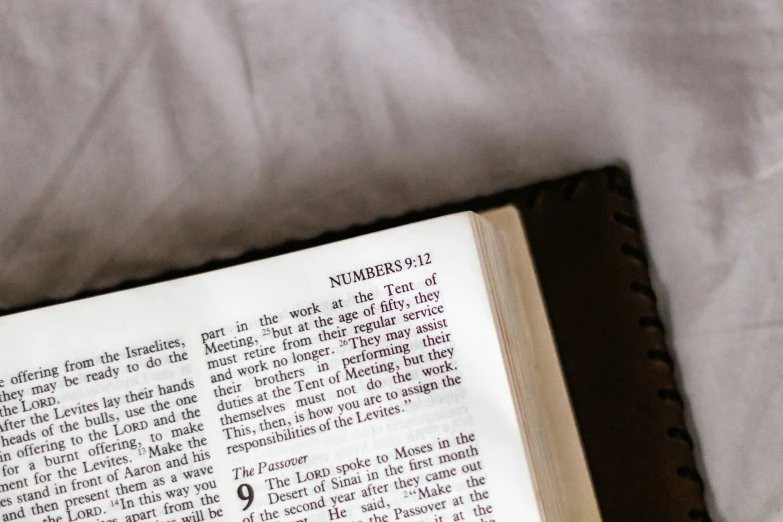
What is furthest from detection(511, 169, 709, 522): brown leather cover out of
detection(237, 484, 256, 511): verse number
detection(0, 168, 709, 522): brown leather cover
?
detection(237, 484, 256, 511): verse number

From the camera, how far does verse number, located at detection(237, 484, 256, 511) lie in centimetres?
36

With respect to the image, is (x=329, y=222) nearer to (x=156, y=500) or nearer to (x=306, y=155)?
(x=306, y=155)

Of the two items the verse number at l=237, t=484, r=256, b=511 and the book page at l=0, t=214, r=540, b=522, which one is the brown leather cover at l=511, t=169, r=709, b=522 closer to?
the book page at l=0, t=214, r=540, b=522

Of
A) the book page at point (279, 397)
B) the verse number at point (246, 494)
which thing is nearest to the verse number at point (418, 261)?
the book page at point (279, 397)

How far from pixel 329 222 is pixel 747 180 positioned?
225 mm

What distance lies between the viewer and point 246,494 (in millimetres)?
363

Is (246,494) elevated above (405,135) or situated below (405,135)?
below

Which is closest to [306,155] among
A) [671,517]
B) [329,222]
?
[329,222]

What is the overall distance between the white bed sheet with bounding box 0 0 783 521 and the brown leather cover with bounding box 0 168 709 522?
0.06 ft

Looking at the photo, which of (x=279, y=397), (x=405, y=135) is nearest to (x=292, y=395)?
(x=279, y=397)

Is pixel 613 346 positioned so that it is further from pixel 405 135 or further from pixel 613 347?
pixel 405 135

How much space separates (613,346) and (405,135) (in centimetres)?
16

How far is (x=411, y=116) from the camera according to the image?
0.42 metres

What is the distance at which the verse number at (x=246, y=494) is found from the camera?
363 mm
